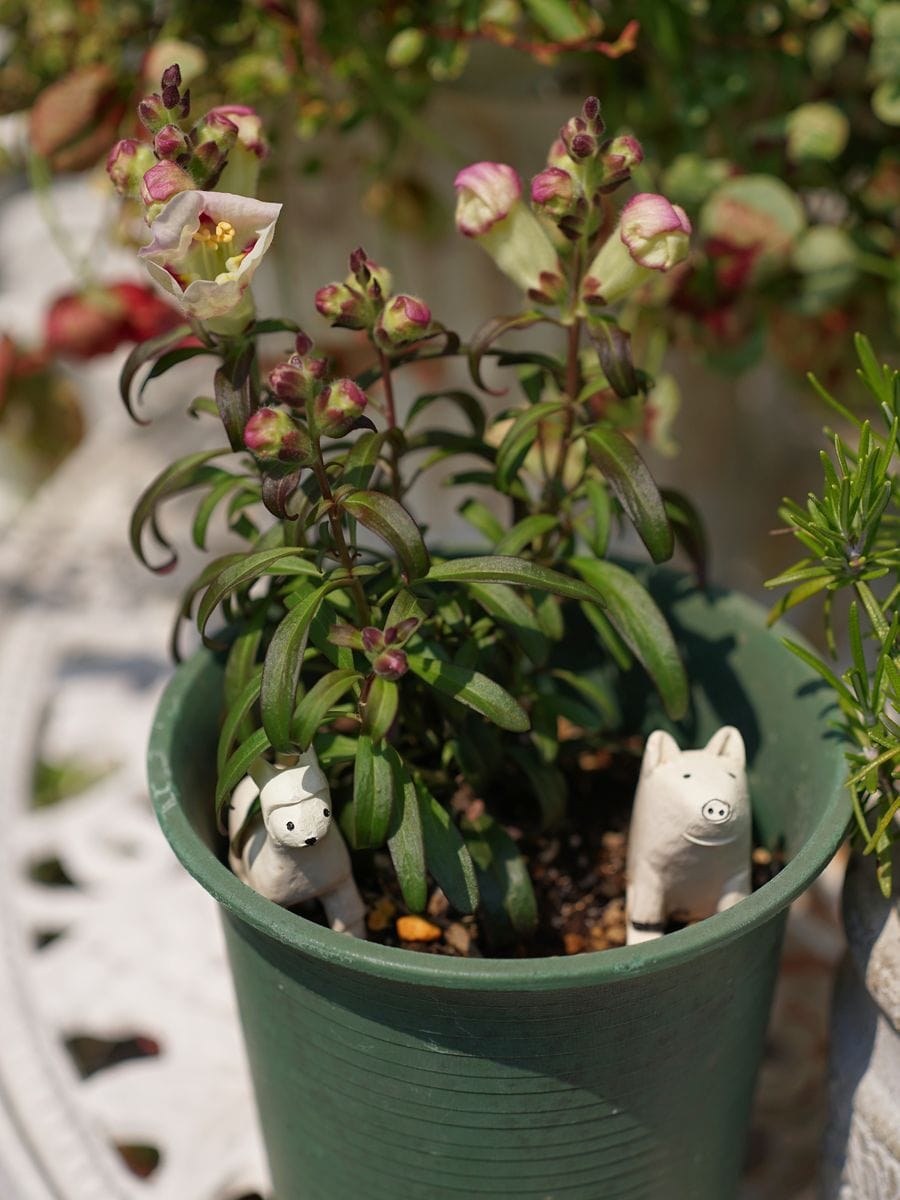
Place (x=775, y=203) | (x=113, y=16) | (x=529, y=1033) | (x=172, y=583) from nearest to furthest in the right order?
(x=529, y=1033) < (x=775, y=203) < (x=113, y=16) < (x=172, y=583)

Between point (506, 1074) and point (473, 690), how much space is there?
19 cm

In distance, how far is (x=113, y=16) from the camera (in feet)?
3.77

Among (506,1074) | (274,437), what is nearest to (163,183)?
(274,437)

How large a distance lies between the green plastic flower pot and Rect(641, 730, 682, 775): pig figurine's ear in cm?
8

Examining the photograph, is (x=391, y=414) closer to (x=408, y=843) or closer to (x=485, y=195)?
(x=485, y=195)

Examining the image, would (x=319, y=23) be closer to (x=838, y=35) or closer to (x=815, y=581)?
(x=838, y=35)

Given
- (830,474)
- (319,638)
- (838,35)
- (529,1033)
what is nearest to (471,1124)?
(529,1033)

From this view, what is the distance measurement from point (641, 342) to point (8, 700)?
0.73 m

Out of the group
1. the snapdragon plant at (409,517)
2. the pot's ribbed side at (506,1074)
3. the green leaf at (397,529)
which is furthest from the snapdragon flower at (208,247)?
the pot's ribbed side at (506,1074)

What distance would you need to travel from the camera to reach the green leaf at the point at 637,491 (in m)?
Answer: 0.67

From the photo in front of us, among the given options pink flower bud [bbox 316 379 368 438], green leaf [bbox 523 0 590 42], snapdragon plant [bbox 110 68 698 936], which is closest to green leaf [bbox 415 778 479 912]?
snapdragon plant [bbox 110 68 698 936]

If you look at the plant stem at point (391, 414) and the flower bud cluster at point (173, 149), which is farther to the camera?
the plant stem at point (391, 414)

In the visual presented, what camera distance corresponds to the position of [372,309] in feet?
2.12

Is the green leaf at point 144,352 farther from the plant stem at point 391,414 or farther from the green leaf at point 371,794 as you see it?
the green leaf at point 371,794
